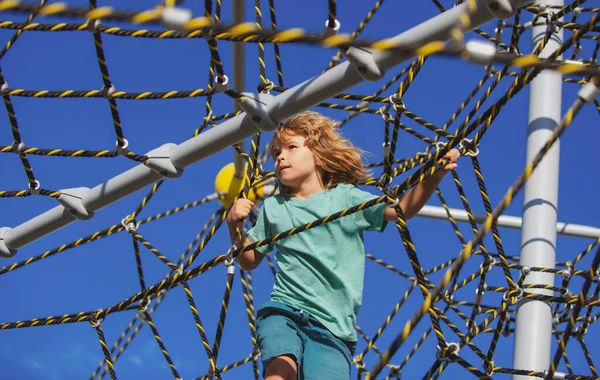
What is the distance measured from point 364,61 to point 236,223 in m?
0.61

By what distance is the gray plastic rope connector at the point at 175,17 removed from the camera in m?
1.38

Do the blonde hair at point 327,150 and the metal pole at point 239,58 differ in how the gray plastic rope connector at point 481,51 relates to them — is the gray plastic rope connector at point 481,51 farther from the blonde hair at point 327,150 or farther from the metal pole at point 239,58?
the metal pole at point 239,58

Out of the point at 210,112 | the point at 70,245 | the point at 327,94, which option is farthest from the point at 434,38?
the point at 70,245

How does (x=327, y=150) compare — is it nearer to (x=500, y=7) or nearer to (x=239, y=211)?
(x=239, y=211)

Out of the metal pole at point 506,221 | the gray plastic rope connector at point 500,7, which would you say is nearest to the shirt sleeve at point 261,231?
the gray plastic rope connector at point 500,7

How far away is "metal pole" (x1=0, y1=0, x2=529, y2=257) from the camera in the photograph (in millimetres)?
1873

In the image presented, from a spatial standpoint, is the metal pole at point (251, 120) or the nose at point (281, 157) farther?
the nose at point (281, 157)

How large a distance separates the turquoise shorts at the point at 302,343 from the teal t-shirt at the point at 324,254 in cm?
3

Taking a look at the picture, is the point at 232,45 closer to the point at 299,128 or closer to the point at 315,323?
the point at 299,128

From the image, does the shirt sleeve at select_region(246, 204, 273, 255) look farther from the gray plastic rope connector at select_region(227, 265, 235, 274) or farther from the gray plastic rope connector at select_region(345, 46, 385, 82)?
the gray plastic rope connector at select_region(345, 46, 385, 82)

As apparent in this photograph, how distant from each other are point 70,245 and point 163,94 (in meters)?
1.03

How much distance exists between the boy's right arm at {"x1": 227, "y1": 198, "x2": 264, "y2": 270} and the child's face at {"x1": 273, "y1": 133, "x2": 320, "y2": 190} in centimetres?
14

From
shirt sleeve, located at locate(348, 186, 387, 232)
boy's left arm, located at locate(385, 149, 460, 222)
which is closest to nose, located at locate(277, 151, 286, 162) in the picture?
shirt sleeve, located at locate(348, 186, 387, 232)

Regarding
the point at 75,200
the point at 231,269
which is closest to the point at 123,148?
the point at 75,200
